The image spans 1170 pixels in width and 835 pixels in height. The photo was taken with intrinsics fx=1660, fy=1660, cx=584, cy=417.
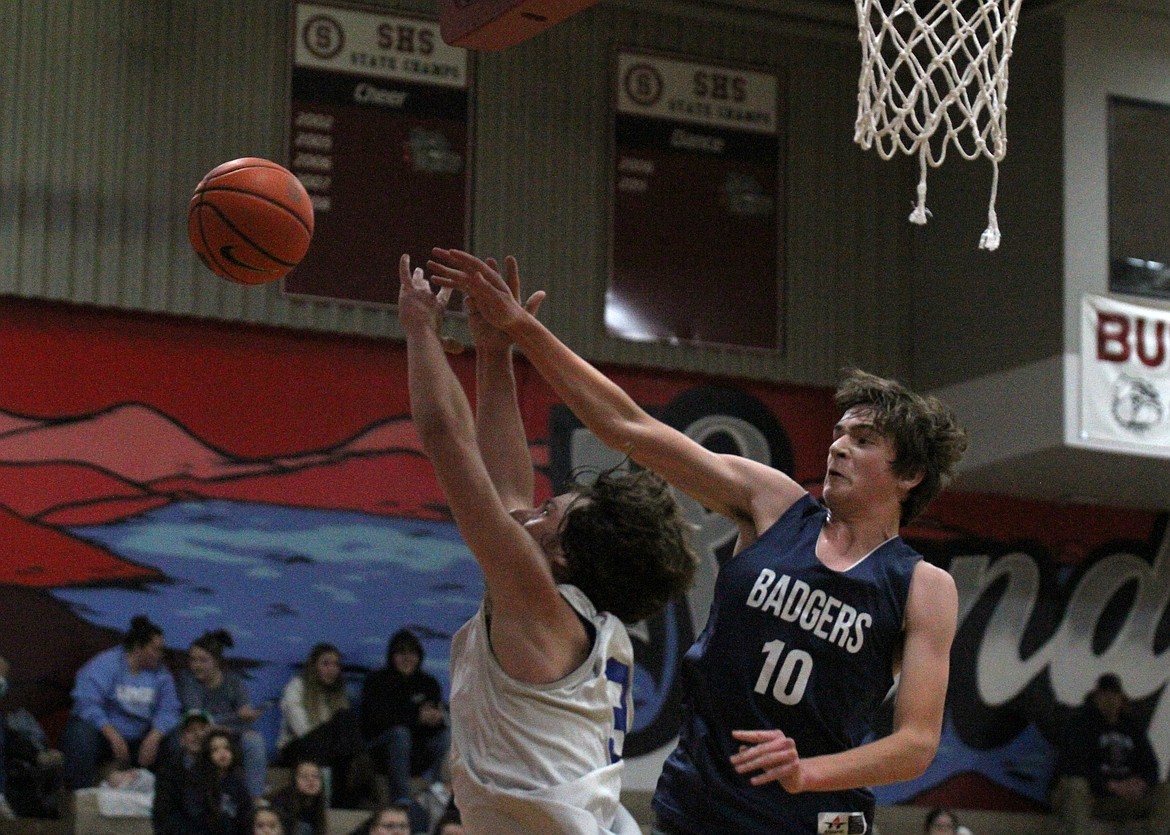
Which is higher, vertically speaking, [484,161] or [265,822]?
[484,161]

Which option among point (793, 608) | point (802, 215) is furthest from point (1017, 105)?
point (793, 608)

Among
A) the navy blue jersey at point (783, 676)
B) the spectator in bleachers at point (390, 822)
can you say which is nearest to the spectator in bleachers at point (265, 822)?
the spectator in bleachers at point (390, 822)

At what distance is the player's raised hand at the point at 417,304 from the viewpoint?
380 centimetres

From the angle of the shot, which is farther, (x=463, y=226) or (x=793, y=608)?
(x=463, y=226)

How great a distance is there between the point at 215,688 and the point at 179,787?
1.36 m

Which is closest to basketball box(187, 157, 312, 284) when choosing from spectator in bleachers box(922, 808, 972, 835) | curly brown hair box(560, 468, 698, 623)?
curly brown hair box(560, 468, 698, 623)

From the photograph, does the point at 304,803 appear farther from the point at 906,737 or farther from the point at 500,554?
the point at 500,554

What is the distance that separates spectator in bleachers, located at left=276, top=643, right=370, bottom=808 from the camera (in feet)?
36.8

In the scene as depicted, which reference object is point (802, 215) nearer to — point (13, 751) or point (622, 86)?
point (622, 86)

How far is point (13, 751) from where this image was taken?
422 inches

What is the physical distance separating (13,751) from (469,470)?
823 centimetres

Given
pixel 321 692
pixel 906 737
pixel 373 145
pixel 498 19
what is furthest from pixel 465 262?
pixel 373 145

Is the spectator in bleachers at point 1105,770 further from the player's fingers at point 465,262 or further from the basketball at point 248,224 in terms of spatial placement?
the player's fingers at point 465,262

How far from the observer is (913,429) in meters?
4.24
